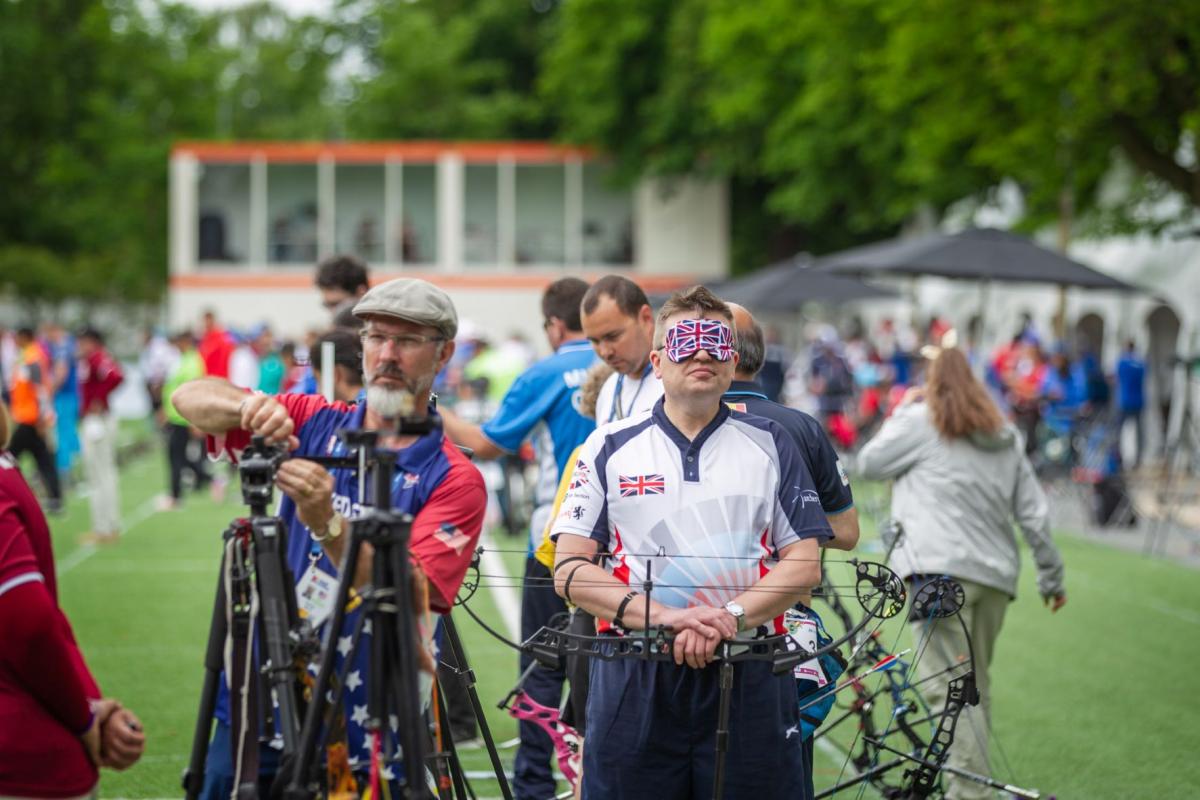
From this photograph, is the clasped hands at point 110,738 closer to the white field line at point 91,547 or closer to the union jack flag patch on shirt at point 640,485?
the union jack flag patch on shirt at point 640,485

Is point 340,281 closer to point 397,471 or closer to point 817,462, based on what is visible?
point 817,462

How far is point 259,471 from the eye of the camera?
3.78 meters

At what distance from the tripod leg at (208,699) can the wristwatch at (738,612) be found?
1344 millimetres

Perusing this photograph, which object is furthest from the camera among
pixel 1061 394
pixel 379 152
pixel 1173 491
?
pixel 379 152

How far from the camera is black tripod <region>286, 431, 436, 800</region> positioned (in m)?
3.63

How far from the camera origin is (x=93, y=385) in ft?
53.9

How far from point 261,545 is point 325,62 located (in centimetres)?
6945

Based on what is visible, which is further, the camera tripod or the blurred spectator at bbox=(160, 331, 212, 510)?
the blurred spectator at bbox=(160, 331, 212, 510)

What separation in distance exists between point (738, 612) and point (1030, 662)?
7242mm

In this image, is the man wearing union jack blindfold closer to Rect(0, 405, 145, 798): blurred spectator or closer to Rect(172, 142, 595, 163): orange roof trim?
Rect(0, 405, 145, 798): blurred spectator

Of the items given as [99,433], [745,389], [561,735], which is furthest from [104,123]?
[745,389]

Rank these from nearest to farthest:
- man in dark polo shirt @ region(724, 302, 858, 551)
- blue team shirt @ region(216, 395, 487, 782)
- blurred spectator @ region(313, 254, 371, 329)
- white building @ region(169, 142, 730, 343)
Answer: blue team shirt @ region(216, 395, 487, 782)
man in dark polo shirt @ region(724, 302, 858, 551)
blurred spectator @ region(313, 254, 371, 329)
white building @ region(169, 142, 730, 343)

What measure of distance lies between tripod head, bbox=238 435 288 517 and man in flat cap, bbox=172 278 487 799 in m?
0.04

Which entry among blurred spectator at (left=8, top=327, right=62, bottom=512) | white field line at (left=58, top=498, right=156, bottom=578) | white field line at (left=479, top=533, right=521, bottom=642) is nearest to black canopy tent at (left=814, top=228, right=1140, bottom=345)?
white field line at (left=479, top=533, right=521, bottom=642)
